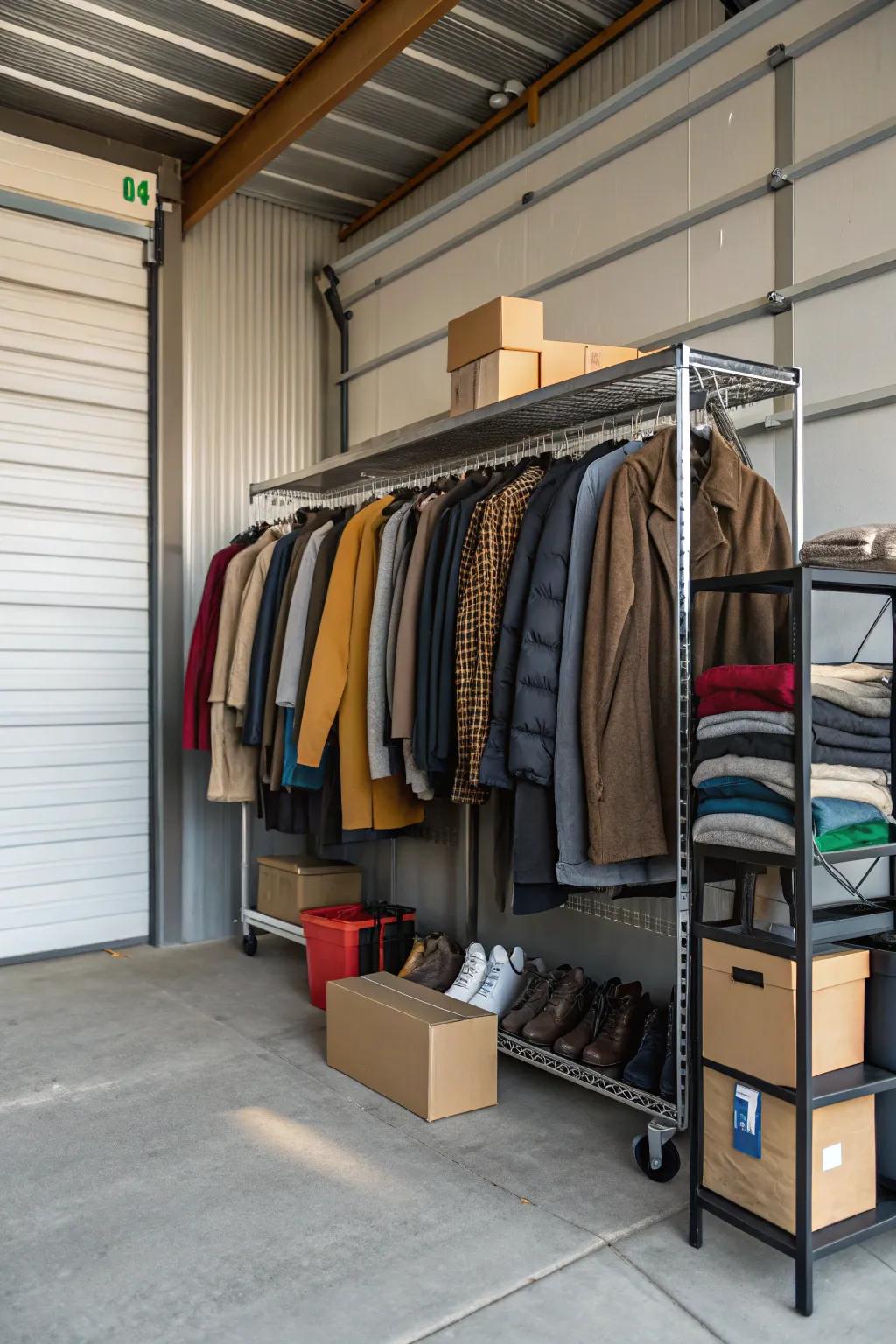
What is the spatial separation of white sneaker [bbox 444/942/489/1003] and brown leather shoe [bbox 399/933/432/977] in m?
0.18

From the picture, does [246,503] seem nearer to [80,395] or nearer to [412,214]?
[80,395]

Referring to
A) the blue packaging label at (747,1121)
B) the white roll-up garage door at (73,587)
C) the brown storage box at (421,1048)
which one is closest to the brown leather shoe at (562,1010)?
the brown storage box at (421,1048)

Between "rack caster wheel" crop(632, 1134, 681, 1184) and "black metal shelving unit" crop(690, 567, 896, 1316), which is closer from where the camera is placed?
"black metal shelving unit" crop(690, 567, 896, 1316)

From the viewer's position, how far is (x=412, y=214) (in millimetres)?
4891

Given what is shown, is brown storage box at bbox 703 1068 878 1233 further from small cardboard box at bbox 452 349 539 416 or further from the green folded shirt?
small cardboard box at bbox 452 349 539 416

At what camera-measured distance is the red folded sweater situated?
2.09 metres

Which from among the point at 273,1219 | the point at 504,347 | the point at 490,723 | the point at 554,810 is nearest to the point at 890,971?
the point at 554,810

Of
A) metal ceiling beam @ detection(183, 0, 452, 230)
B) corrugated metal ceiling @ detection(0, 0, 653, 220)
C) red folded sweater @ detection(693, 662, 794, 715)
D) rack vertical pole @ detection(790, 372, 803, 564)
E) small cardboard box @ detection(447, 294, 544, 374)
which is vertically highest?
corrugated metal ceiling @ detection(0, 0, 653, 220)

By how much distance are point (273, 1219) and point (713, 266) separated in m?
2.92

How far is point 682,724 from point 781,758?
0.43 meters

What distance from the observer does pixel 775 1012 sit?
6.74ft

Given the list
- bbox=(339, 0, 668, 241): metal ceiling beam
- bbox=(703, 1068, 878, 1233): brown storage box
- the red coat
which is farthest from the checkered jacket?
bbox=(339, 0, 668, 241): metal ceiling beam

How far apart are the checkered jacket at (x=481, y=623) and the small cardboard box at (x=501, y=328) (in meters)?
0.48

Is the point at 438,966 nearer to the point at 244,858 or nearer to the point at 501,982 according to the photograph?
the point at 501,982
